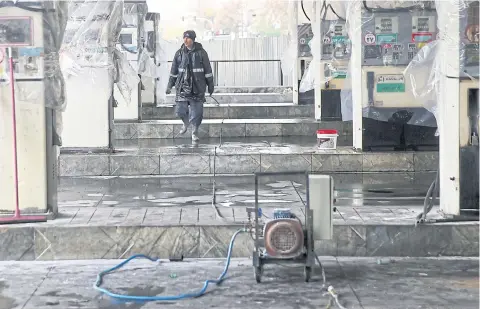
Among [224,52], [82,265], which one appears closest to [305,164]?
[82,265]

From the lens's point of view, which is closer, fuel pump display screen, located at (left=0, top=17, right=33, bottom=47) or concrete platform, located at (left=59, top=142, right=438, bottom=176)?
fuel pump display screen, located at (left=0, top=17, right=33, bottom=47)

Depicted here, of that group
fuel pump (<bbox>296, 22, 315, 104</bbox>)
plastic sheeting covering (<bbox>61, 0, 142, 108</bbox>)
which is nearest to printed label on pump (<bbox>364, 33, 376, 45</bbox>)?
plastic sheeting covering (<bbox>61, 0, 142, 108</bbox>)

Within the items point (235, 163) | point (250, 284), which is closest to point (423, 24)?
point (235, 163)

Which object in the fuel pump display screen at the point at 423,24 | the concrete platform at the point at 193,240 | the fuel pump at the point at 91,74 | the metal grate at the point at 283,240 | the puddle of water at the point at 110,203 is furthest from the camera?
the fuel pump at the point at 91,74

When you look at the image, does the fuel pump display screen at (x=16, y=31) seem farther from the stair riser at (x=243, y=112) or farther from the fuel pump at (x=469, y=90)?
the stair riser at (x=243, y=112)

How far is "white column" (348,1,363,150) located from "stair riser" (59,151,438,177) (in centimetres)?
43

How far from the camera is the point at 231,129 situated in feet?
55.3

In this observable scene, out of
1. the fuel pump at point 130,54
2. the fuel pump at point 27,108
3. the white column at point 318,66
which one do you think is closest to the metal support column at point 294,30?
the white column at point 318,66

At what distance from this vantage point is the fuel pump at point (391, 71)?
12539mm

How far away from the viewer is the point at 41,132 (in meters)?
8.29

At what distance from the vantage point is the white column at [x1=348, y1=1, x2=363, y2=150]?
12.6m

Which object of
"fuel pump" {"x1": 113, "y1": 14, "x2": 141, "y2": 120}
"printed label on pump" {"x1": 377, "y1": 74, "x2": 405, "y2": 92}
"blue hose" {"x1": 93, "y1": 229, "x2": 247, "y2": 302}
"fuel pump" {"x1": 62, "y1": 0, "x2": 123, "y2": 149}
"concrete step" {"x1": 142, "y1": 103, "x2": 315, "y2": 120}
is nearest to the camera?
"blue hose" {"x1": 93, "y1": 229, "x2": 247, "y2": 302}

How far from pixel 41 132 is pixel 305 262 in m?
2.83

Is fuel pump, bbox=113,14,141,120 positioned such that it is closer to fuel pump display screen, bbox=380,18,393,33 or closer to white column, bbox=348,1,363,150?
white column, bbox=348,1,363,150
